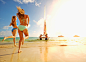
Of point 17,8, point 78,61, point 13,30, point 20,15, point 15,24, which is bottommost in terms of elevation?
point 78,61

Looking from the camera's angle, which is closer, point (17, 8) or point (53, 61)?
point (53, 61)

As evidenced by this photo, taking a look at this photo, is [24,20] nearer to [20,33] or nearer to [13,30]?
[20,33]

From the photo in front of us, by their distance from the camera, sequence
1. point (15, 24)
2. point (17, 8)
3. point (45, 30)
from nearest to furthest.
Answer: point (17, 8) → point (15, 24) → point (45, 30)

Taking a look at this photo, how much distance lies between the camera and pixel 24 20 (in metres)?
3.32

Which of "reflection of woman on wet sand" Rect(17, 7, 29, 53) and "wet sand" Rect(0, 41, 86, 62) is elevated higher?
"reflection of woman on wet sand" Rect(17, 7, 29, 53)

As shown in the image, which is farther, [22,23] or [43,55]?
[22,23]

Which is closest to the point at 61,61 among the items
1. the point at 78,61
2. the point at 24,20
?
the point at 78,61

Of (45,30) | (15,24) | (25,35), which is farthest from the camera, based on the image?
(45,30)

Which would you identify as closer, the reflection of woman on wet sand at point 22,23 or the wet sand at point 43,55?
the wet sand at point 43,55

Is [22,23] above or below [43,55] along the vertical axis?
above

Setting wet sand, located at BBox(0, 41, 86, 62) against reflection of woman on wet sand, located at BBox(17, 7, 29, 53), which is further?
reflection of woman on wet sand, located at BBox(17, 7, 29, 53)

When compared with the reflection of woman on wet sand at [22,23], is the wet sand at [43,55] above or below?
below

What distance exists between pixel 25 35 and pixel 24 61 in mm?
1637

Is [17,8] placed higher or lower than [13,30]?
higher
